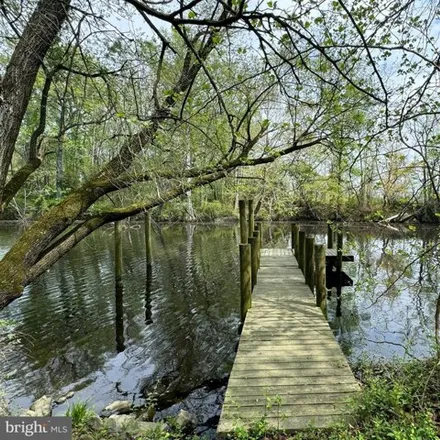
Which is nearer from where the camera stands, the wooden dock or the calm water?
the wooden dock

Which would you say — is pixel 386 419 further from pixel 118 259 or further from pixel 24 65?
pixel 118 259

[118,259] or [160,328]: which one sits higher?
[118,259]

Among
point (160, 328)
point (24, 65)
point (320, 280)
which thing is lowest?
point (160, 328)

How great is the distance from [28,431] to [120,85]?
153 inches

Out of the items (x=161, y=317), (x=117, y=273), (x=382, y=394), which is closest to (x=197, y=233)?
(x=117, y=273)

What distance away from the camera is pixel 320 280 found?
258 inches

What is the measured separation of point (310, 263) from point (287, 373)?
159 inches

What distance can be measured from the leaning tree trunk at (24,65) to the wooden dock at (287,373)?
11.1ft

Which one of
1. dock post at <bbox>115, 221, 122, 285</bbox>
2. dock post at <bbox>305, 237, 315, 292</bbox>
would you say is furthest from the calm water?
dock post at <bbox>305, 237, 315, 292</bbox>

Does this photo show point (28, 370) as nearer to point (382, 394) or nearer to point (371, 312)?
point (382, 394)

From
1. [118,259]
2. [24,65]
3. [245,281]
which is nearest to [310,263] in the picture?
[245,281]

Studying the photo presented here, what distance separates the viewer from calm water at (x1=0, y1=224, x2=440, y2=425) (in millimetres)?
5609

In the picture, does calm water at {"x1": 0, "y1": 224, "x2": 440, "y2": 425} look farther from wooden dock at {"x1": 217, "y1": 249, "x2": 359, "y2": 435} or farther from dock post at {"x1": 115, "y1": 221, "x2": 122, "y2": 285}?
wooden dock at {"x1": 217, "y1": 249, "x2": 359, "y2": 435}

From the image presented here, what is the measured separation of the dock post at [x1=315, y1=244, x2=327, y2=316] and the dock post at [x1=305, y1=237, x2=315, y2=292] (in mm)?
751
